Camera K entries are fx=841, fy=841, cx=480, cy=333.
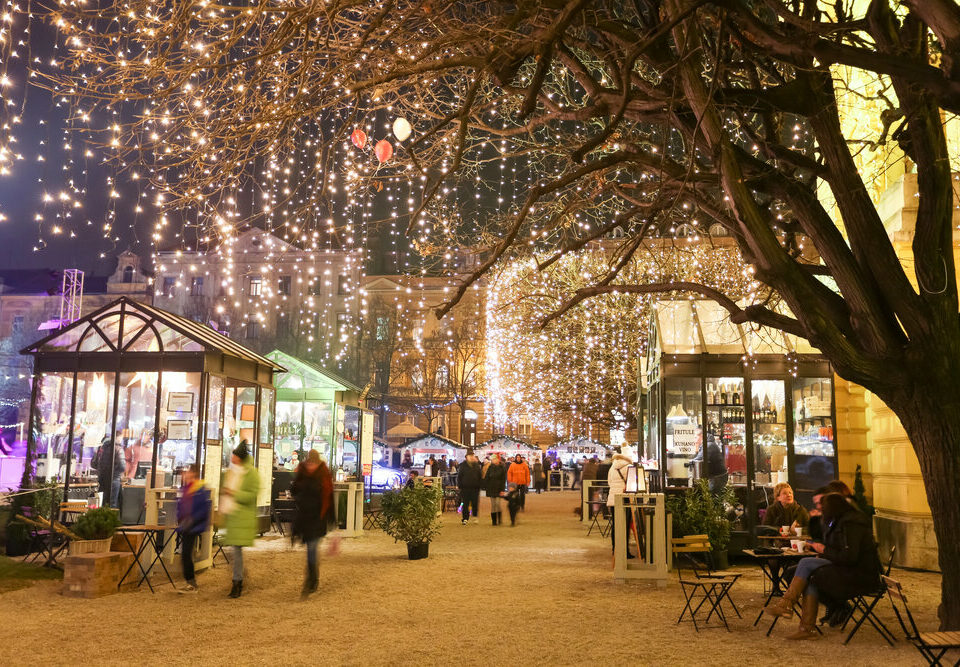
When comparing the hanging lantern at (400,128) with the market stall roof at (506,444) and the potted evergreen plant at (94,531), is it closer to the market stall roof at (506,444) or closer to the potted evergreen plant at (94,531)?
the potted evergreen plant at (94,531)

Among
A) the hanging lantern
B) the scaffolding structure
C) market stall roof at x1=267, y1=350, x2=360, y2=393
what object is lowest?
market stall roof at x1=267, y1=350, x2=360, y2=393

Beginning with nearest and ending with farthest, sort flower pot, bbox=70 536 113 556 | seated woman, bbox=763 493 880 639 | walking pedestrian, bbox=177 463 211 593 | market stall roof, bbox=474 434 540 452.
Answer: seated woman, bbox=763 493 880 639
flower pot, bbox=70 536 113 556
walking pedestrian, bbox=177 463 211 593
market stall roof, bbox=474 434 540 452

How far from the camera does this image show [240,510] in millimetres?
9336

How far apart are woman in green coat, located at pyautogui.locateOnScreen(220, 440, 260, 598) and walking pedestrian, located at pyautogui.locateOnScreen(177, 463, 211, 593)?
48 centimetres

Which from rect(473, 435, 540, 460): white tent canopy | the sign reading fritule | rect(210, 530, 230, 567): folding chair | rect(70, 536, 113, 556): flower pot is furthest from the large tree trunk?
rect(473, 435, 540, 460): white tent canopy

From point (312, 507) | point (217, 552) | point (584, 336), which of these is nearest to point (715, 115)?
point (312, 507)

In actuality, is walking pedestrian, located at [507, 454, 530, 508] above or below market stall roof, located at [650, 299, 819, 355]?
below

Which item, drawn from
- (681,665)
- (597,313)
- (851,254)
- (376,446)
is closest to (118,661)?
(681,665)

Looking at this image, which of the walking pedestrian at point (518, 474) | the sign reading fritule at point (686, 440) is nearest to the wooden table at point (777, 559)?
the sign reading fritule at point (686, 440)

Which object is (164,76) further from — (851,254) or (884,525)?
(884,525)

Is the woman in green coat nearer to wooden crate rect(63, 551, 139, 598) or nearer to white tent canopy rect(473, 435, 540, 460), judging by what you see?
wooden crate rect(63, 551, 139, 598)

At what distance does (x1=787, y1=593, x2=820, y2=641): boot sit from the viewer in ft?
24.2

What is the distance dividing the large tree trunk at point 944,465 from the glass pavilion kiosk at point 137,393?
972 centimetres

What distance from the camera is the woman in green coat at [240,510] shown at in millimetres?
9211
